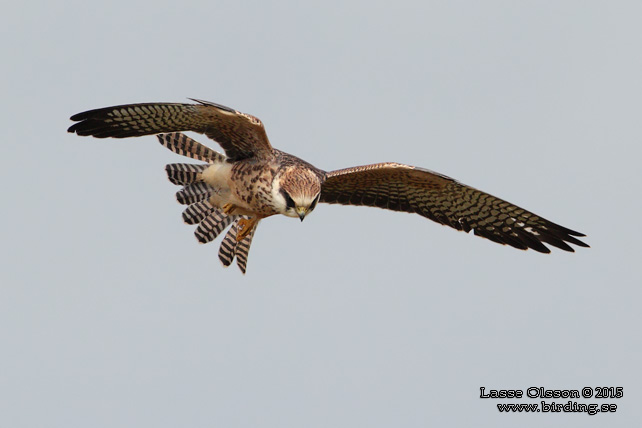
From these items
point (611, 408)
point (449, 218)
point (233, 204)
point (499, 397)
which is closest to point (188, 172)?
point (233, 204)

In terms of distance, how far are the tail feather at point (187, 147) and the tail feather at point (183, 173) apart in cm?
13

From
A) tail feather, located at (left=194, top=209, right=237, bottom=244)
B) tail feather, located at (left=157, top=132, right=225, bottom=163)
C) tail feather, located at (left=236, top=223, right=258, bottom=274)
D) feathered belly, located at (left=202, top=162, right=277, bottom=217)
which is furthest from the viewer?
tail feather, located at (left=236, top=223, right=258, bottom=274)

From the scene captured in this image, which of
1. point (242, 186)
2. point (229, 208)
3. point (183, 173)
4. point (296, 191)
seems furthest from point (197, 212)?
point (296, 191)

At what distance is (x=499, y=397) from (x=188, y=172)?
455cm

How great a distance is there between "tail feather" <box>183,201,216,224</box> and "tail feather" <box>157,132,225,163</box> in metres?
0.55

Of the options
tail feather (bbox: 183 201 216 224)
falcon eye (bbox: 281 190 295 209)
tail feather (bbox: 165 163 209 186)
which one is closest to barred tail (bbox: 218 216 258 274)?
tail feather (bbox: 183 201 216 224)

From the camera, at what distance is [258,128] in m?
11.9

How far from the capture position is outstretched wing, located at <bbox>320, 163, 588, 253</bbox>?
42.1ft

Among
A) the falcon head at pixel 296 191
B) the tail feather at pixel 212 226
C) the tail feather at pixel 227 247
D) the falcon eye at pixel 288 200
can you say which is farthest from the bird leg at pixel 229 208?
the falcon eye at pixel 288 200

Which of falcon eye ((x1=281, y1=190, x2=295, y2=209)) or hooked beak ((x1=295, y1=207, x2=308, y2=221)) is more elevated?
falcon eye ((x1=281, y1=190, x2=295, y2=209))

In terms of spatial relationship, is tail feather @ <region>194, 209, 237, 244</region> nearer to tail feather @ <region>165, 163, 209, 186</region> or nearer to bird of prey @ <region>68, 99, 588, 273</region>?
bird of prey @ <region>68, 99, 588, 273</region>

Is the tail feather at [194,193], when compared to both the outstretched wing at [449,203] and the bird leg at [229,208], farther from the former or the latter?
the outstretched wing at [449,203]

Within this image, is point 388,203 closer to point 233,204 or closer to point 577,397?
point 233,204

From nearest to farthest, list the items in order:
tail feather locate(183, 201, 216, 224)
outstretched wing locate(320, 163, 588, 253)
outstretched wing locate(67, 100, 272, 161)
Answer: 1. outstretched wing locate(67, 100, 272, 161)
2. outstretched wing locate(320, 163, 588, 253)
3. tail feather locate(183, 201, 216, 224)
